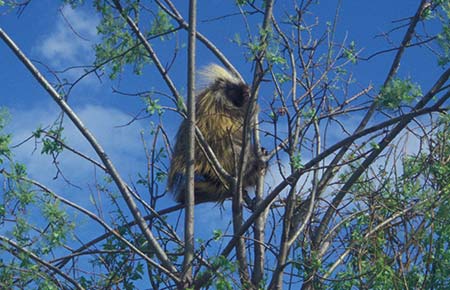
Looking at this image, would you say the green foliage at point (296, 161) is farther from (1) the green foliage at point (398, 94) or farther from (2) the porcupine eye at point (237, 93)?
(2) the porcupine eye at point (237, 93)

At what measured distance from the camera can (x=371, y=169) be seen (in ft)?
23.5

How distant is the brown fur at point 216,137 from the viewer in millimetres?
8211

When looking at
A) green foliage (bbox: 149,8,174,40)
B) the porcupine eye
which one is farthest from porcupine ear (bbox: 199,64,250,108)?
green foliage (bbox: 149,8,174,40)

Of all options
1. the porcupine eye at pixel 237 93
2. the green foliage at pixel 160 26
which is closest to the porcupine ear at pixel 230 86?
the porcupine eye at pixel 237 93

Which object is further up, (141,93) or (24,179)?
(141,93)

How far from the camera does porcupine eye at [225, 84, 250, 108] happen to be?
9.34 metres

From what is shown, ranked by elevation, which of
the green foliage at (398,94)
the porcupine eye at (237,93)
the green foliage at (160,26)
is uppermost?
the porcupine eye at (237,93)

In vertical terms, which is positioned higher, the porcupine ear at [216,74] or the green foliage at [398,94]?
the porcupine ear at [216,74]

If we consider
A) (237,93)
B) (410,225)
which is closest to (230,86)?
(237,93)

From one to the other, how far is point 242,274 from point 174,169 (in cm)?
199

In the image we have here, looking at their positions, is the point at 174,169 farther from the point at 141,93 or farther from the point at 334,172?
the point at 141,93

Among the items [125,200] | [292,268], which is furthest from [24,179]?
[292,268]

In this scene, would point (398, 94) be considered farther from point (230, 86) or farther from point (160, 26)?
point (230, 86)

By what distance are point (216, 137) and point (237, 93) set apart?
858mm
